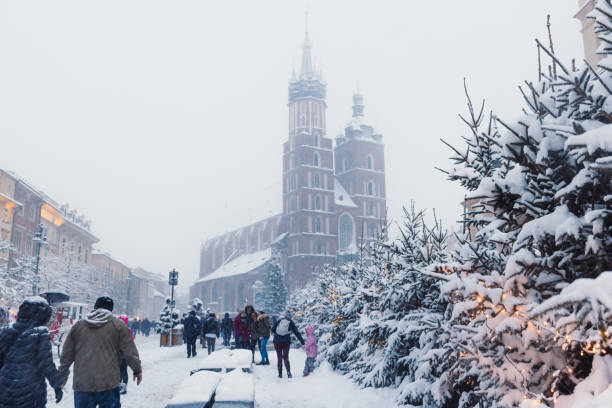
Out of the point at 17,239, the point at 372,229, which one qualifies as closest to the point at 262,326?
the point at 17,239

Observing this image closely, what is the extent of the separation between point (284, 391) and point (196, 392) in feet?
13.0

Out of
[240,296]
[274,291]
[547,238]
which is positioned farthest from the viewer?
[240,296]

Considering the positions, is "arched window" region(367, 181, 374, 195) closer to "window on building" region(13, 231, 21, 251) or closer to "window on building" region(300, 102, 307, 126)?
"window on building" region(300, 102, 307, 126)

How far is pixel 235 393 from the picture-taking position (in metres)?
6.07

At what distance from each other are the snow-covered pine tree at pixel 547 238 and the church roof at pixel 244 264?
63.2 m

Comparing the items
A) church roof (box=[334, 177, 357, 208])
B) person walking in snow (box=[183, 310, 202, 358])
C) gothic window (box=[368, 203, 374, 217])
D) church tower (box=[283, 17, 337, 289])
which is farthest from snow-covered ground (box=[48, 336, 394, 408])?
gothic window (box=[368, 203, 374, 217])

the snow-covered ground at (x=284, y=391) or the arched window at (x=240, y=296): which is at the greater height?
the arched window at (x=240, y=296)

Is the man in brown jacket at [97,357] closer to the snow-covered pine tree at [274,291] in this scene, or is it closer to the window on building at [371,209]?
the snow-covered pine tree at [274,291]

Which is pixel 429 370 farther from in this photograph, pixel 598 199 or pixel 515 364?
pixel 598 199

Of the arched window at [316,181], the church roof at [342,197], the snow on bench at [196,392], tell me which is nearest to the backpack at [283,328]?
the snow on bench at [196,392]

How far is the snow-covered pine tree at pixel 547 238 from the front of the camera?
3.35m

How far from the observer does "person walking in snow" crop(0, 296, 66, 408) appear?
4625mm

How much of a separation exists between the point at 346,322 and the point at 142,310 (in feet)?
334

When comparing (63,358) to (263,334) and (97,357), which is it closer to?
(97,357)
